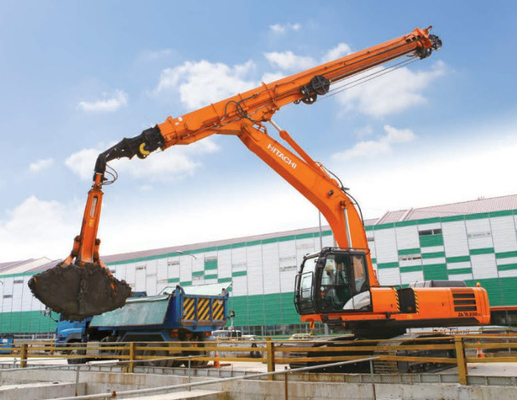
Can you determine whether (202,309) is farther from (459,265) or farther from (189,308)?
(459,265)

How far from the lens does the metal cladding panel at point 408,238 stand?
41906mm

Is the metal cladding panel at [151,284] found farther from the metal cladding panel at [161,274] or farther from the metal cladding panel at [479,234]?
the metal cladding panel at [479,234]

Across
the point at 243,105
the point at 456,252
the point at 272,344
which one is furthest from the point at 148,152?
the point at 456,252

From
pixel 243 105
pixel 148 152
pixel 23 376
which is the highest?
pixel 243 105

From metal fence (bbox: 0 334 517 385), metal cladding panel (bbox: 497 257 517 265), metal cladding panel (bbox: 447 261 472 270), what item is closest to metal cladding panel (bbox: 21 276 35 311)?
metal fence (bbox: 0 334 517 385)

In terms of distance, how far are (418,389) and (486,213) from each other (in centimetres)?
3573

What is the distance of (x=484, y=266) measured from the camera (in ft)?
130

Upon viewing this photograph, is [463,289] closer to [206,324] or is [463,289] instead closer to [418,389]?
[418,389]

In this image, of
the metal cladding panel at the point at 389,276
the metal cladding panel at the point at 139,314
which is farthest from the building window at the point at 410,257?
the metal cladding panel at the point at 139,314

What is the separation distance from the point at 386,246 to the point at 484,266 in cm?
808

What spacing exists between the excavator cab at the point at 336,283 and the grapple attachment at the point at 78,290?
4.27m

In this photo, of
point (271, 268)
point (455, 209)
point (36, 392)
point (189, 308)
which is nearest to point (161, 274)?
point (271, 268)

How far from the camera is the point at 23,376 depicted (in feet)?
50.5

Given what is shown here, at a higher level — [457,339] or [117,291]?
[117,291]
